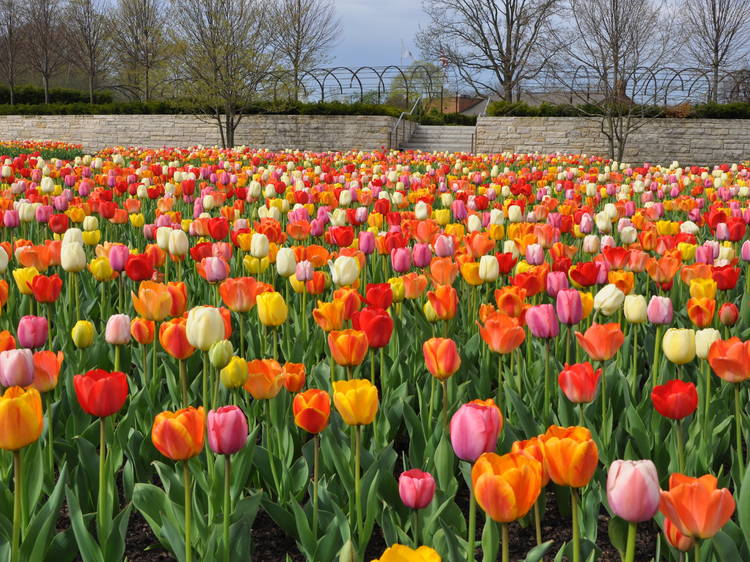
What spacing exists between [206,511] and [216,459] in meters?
0.12

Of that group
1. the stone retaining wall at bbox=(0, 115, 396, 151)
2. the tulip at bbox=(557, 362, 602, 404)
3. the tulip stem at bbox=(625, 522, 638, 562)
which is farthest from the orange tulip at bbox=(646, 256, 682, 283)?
the stone retaining wall at bbox=(0, 115, 396, 151)

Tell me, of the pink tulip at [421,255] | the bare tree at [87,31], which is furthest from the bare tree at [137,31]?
the pink tulip at [421,255]

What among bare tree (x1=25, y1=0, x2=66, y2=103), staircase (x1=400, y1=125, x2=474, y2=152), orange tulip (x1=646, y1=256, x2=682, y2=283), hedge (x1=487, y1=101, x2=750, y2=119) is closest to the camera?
orange tulip (x1=646, y1=256, x2=682, y2=283)

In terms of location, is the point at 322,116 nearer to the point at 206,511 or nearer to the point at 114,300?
the point at 114,300

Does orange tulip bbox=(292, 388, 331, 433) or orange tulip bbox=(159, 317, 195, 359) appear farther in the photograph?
orange tulip bbox=(159, 317, 195, 359)

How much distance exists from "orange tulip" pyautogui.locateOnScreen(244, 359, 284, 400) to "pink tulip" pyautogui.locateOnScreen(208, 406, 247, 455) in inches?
12.5

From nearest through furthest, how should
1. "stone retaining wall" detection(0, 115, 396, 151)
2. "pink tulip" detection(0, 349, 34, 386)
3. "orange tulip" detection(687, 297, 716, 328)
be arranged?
1. "pink tulip" detection(0, 349, 34, 386)
2. "orange tulip" detection(687, 297, 716, 328)
3. "stone retaining wall" detection(0, 115, 396, 151)

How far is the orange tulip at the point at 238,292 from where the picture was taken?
2.22 m

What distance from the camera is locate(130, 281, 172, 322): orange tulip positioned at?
2.08 m

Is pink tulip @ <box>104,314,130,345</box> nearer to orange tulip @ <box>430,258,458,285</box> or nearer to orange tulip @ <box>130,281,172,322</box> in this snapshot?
orange tulip @ <box>130,281,172,322</box>

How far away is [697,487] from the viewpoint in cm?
94

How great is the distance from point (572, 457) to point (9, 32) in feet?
138

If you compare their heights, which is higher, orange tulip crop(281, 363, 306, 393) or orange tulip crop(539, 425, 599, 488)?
orange tulip crop(539, 425, 599, 488)

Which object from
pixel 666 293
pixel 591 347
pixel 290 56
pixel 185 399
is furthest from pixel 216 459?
pixel 290 56
